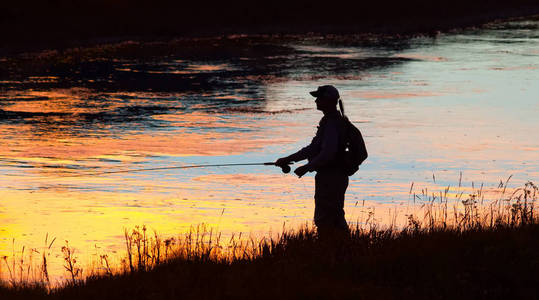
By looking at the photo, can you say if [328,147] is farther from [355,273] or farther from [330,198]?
[355,273]

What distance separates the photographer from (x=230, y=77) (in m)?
31.8

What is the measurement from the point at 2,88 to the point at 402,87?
35.2ft

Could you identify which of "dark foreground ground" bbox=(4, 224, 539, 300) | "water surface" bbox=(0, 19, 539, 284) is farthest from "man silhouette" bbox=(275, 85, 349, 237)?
"water surface" bbox=(0, 19, 539, 284)

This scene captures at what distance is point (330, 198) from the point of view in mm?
8508

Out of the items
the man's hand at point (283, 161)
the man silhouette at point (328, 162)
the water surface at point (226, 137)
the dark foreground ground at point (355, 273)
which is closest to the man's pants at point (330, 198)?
the man silhouette at point (328, 162)

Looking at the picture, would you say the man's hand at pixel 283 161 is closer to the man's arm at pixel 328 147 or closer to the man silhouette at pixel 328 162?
the man silhouette at pixel 328 162

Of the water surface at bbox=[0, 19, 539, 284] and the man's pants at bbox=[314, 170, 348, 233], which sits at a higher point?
the water surface at bbox=[0, 19, 539, 284]

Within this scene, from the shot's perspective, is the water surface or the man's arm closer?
the man's arm

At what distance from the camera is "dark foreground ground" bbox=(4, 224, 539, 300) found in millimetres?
7137

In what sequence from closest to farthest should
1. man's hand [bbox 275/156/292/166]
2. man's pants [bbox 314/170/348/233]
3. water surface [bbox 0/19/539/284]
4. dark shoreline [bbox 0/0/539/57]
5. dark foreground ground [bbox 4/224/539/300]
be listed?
1. dark foreground ground [bbox 4/224/539/300]
2. man's pants [bbox 314/170/348/233]
3. man's hand [bbox 275/156/292/166]
4. water surface [bbox 0/19/539/284]
5. dark shoreline [bbox 0/0/539/57]

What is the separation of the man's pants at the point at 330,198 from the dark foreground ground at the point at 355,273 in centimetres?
18

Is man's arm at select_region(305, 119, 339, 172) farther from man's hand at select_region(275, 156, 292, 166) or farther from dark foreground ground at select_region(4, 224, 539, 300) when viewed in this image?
dark foreground ground at select_region(4, 224, 539, 300)

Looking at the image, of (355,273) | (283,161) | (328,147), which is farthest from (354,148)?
(355,273)

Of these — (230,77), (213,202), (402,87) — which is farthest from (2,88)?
(213,202)
